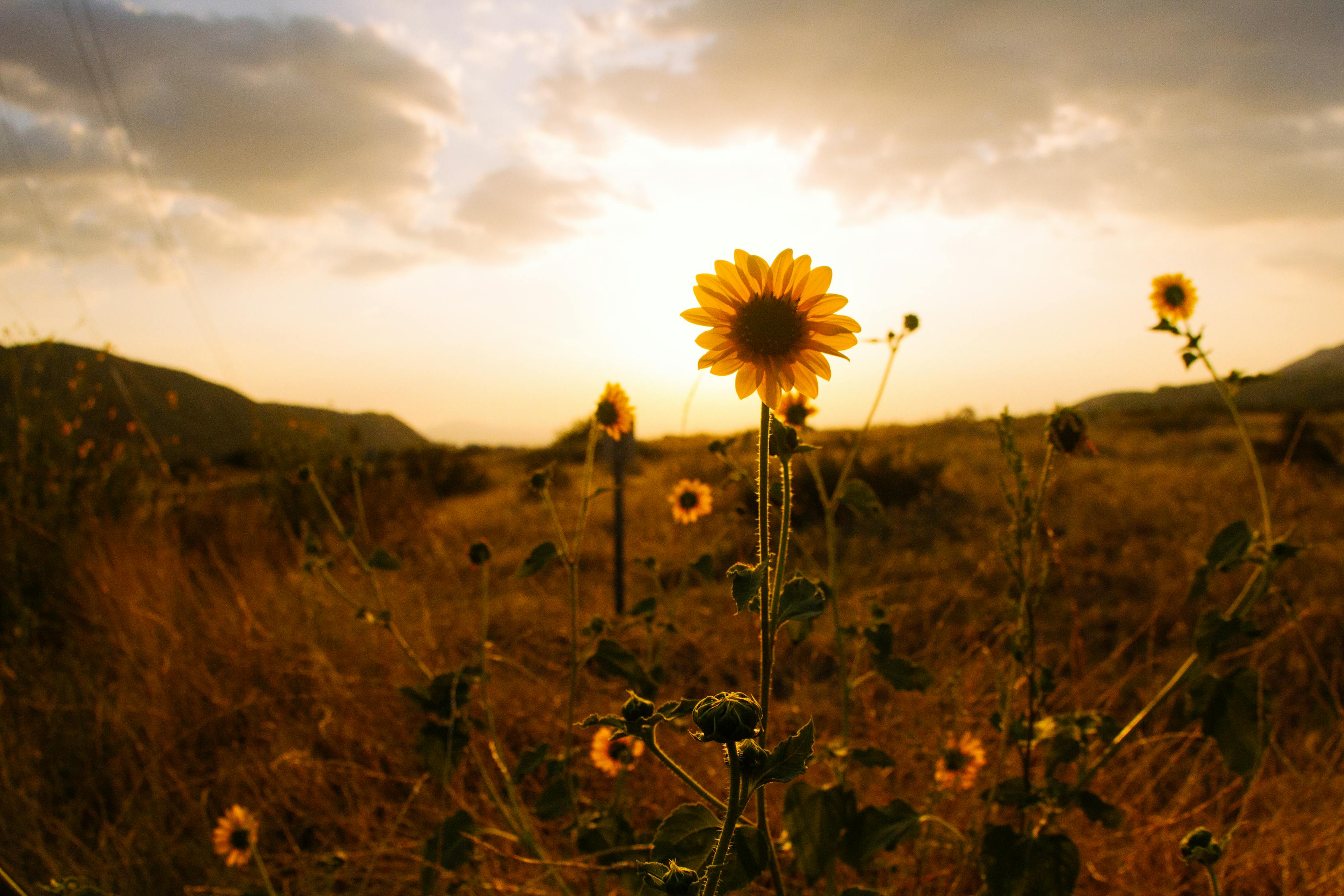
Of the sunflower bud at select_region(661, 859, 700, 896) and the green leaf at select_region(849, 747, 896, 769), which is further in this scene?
the green leaf at select_region(849, 747, 896, 769)

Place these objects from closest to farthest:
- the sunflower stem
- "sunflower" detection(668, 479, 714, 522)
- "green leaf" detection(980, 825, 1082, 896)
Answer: the sunflower stem
"green leaf" detection(980, 825, 1082, 896)
"sunflower" detection(668, 479, 714, 522)

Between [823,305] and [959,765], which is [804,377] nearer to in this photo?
[823,305]

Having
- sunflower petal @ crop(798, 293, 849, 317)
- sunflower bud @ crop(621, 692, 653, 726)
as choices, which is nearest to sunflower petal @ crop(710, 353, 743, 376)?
sunflower petal @ crop(798, 293, 849, 317)

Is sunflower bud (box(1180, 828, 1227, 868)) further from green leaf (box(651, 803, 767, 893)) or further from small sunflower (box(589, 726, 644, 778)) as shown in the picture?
small sunflower (box(589, 726, 644, 778))

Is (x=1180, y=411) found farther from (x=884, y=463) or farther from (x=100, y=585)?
(x=100, y=585)

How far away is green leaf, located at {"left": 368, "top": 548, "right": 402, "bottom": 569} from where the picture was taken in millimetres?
1557

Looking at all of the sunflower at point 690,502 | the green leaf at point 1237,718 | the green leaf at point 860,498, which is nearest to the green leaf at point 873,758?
the green leaf at point 860,498

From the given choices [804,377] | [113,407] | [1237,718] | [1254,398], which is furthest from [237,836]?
[1254,398]

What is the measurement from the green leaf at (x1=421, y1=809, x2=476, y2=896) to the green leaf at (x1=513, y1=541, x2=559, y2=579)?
0.46 metres

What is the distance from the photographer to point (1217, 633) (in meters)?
1.23

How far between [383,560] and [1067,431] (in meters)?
1.33

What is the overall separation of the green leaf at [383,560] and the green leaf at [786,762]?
1.07 metres

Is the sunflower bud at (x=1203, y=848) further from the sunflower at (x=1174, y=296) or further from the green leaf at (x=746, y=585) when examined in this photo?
the sunflower at (x=1174, y=296)

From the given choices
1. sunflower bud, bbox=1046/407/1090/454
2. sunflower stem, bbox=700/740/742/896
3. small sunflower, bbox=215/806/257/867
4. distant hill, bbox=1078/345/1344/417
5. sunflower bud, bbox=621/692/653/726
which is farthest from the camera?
distant hill, bbox=1078/345/1344/417
